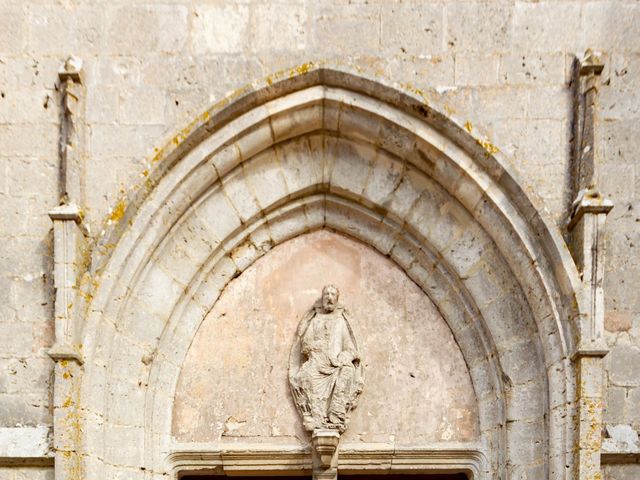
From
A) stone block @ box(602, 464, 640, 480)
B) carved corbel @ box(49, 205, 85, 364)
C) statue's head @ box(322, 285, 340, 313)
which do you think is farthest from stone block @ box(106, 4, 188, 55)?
stone block @ box(602, 464, 640, 480)

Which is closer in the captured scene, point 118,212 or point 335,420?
point 118,212

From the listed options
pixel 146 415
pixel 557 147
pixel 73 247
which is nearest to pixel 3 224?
pixel 73 247

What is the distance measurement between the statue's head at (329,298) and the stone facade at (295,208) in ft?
0.58

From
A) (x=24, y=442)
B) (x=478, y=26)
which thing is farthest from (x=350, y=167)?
(x=24, y=442)

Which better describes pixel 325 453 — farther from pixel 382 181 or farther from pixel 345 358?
pixel 382 181

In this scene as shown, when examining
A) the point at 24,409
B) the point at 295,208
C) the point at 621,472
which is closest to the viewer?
the point at 621,472

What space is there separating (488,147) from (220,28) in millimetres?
1841

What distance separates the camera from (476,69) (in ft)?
21.4

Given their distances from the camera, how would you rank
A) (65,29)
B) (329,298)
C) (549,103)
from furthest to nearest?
(329,298) → (65,29) → (549,103)

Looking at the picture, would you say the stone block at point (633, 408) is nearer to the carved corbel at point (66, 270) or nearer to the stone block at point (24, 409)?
the carved corbel at point (66, 270)

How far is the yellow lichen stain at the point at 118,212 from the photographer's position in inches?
249

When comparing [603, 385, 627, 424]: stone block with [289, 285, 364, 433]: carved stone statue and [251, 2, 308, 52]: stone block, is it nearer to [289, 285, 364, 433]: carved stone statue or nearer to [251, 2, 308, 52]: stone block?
[289, 285, 364, 433]: carved stone statue

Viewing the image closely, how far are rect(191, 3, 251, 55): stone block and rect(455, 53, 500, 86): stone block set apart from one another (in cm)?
134

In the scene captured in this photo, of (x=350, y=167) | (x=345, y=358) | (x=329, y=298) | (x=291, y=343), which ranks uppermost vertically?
(x=350, y=167)
